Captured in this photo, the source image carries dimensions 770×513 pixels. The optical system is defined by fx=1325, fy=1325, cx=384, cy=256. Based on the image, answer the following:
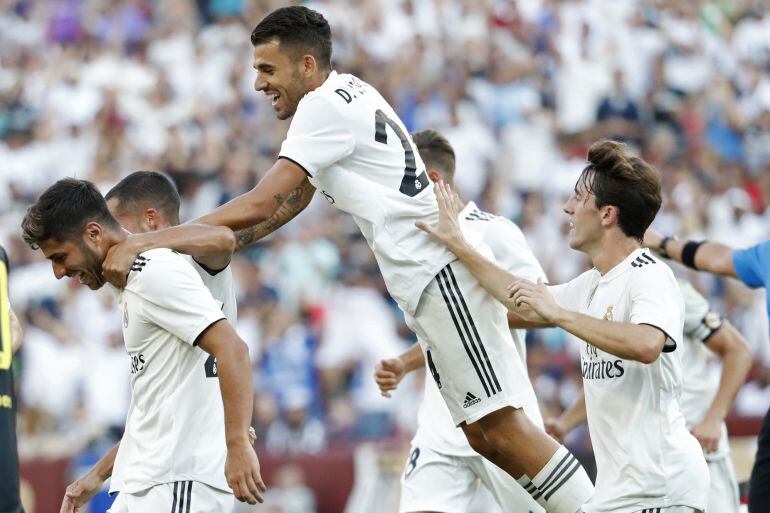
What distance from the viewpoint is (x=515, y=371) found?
6.40 m

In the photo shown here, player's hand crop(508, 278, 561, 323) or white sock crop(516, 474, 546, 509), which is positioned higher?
player's hand crop(508, 278, 561, 323)

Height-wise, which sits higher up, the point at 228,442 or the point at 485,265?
the point at 485,265

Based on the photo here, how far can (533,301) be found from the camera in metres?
5.77

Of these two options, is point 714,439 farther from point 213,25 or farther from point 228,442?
point 213,25

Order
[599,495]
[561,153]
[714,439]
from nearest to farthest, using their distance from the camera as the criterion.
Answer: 1. [599,495]
2. [714,439]
3. [561,153]

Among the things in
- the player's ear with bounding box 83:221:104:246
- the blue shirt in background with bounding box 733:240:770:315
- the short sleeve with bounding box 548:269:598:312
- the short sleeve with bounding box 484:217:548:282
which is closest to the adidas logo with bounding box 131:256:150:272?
the player's ear with bounding box 83:221:104:246

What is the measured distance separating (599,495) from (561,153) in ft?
38.3

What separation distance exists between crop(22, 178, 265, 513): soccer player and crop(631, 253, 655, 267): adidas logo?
180cm

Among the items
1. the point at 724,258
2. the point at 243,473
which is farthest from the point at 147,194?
the point at 724,258

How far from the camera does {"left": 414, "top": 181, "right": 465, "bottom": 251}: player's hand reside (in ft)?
20.4

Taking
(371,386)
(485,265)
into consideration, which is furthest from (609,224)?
(371,386)

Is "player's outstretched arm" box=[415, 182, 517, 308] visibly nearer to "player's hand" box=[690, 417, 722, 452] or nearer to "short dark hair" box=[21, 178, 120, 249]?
"short dark hair" box=[21, 178, 120, 249]

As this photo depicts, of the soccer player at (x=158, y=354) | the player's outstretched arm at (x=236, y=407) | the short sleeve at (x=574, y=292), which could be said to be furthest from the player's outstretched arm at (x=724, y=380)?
the player's outstretched arm at (x=236, y=407)

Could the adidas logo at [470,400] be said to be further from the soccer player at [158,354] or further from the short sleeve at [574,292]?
the soccer player at [158,354]
